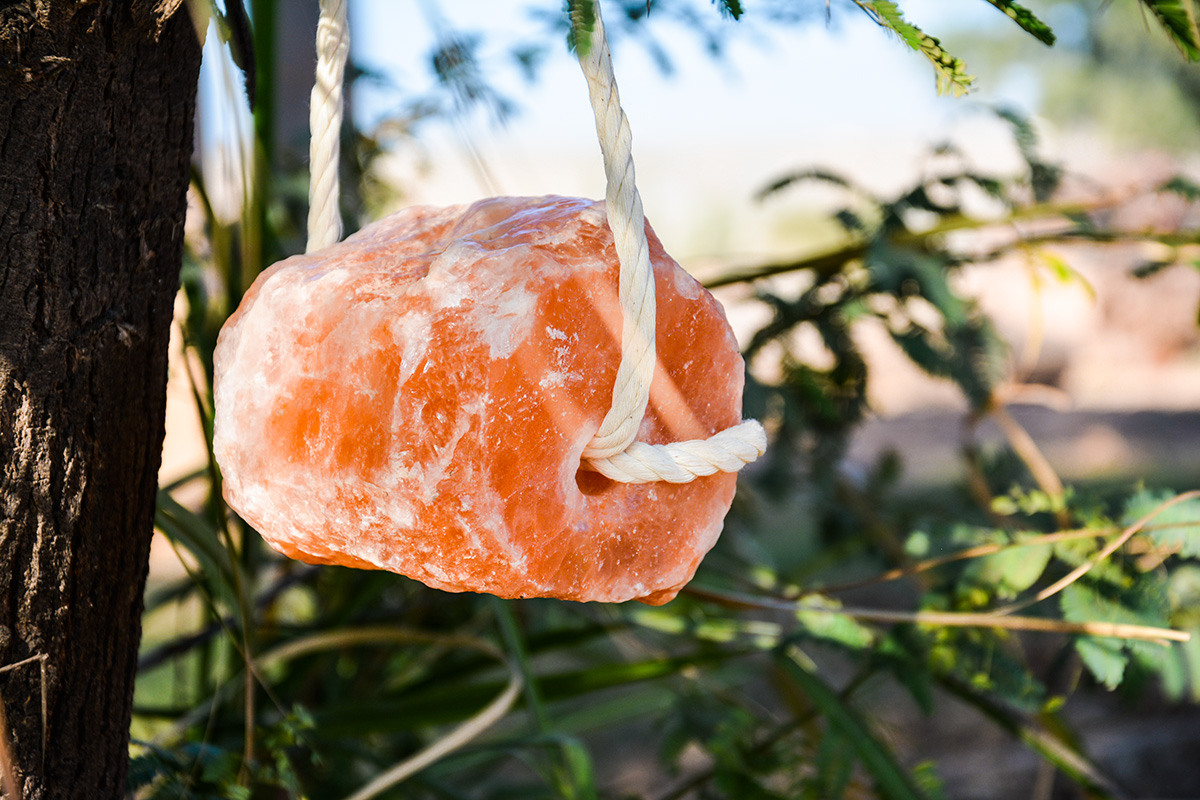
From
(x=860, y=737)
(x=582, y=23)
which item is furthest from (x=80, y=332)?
(x=860, y=737)

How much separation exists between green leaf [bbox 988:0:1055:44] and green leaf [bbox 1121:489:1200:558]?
1.53 feet

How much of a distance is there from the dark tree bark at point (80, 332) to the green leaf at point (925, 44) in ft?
0.97

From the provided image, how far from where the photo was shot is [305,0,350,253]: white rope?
377 mm

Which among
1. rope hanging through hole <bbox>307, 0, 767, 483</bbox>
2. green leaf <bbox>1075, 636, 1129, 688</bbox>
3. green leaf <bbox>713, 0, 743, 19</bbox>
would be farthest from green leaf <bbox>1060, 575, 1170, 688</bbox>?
green leaf <bbox>713, 0, 743, 19</bbox>

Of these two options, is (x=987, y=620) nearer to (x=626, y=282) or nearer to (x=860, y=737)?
(x=860, y=737)

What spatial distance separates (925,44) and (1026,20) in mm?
39

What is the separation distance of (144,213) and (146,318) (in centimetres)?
5

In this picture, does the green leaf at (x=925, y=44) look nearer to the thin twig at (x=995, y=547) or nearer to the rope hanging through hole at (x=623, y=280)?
the rope hanging through hole at (x=623, y=280)

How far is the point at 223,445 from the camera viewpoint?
1.24 ft

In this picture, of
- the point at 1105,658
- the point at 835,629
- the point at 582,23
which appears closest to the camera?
the point at 582,23

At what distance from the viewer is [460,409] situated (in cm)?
34

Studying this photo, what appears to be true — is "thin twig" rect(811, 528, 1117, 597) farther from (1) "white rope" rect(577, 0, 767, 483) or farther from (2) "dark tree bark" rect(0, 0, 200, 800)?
(2) "dark tree bark" rect(0, 0, 200, 800)

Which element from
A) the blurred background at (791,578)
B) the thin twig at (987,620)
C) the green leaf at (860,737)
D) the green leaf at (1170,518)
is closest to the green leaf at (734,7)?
the blurred background at (791,578)

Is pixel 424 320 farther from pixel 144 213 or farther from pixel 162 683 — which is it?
pixel 162 683
